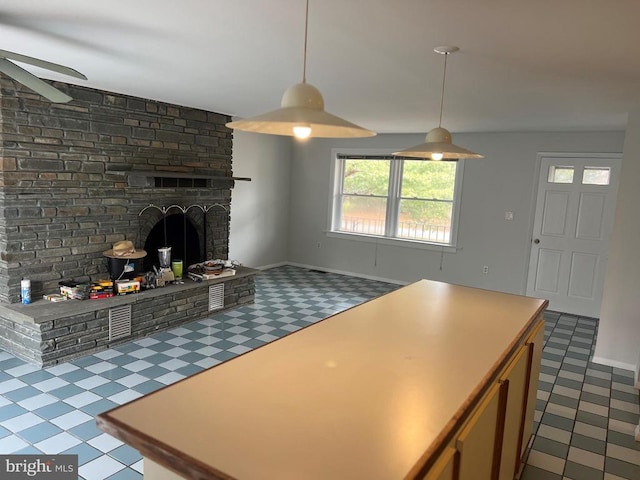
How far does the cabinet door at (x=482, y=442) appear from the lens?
1.47 m

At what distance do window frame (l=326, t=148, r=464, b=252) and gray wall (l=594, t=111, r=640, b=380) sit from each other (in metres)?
2.52

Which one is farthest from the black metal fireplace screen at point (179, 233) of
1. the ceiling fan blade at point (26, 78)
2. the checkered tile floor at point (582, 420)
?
the checkered tile floor at point (582, 420)

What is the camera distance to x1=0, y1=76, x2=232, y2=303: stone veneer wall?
365 cm

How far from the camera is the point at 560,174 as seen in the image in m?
5.76

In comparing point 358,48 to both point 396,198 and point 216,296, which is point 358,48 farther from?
point 396,198

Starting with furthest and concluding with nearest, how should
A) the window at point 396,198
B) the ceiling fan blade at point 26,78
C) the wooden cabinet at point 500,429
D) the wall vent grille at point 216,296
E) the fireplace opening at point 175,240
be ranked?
the window at point 396,198 < the wall vent grille at point 216,296 < the fireplace opening at point 175,240 < the ceiling fan blade at point 26,78 < the wooden cabinet at point 500,429

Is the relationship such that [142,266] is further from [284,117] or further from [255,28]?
[284,117]

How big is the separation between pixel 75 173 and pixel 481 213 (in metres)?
4.92

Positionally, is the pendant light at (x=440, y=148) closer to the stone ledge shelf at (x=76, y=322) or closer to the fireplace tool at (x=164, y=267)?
the stone ledge shelf at (x=76, y=322)

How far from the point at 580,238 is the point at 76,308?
220 inches

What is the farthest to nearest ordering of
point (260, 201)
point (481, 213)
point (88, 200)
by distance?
point (260, 201), point (481, 213), point (88, 200)

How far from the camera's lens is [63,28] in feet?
7.77

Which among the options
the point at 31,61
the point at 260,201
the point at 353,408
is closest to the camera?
the point at 353,408

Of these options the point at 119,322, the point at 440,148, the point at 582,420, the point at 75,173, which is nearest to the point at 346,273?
the point at 119,322
